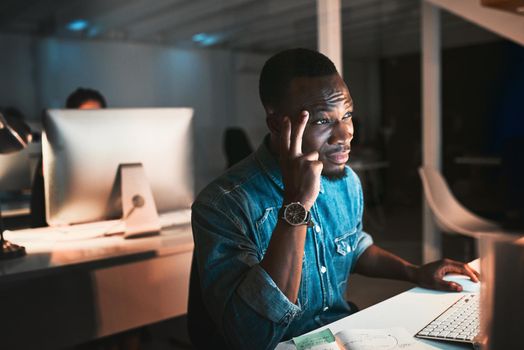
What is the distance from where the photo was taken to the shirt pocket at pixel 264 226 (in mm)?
1228

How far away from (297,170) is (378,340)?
369 millimetres

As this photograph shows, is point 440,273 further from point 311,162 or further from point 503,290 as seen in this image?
point 503,290

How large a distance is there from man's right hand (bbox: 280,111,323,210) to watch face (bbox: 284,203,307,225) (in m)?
0.01

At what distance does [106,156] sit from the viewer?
2.03 m

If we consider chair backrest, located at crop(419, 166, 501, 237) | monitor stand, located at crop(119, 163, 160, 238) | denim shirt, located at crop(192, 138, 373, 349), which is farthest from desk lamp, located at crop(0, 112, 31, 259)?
chair backrest, located at crop(419, 166, 501, 237)

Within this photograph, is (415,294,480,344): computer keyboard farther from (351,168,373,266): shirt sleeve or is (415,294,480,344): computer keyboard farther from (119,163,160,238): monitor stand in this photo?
(119,163,160,238): monitor stand

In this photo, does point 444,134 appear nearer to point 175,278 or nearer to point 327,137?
point 175,278

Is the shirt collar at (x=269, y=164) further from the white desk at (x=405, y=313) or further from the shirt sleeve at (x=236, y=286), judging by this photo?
the white desk at (x=405, y=313)

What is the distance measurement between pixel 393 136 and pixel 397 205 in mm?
607

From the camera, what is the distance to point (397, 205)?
443cm

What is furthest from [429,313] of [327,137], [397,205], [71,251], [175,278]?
[397,205]

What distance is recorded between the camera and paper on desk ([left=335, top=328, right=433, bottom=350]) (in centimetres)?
95

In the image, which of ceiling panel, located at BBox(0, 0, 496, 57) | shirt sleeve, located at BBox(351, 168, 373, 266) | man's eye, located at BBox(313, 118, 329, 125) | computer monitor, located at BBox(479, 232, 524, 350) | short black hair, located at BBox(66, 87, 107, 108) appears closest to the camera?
computer monitor, located at BBox(479, 232, 524, 350)

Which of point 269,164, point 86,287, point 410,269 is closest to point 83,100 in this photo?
point 86,287
